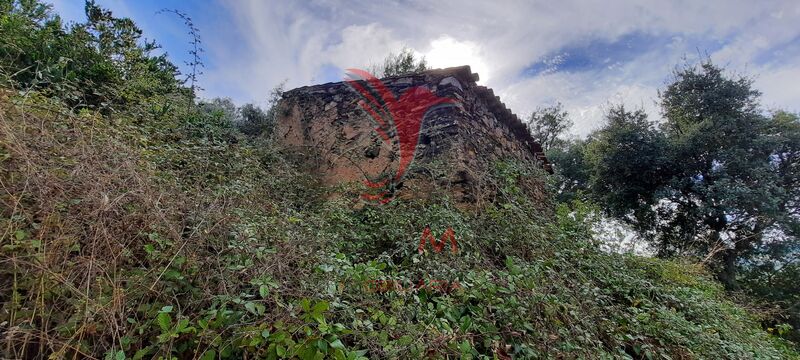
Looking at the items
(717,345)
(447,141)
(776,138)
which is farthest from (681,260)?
(776,138)

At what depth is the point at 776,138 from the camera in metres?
8.17

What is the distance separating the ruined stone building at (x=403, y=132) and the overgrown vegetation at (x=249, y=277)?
0.57 meters

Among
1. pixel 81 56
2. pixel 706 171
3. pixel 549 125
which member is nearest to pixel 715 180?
pixel 706 171

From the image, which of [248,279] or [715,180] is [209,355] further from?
[715,180]

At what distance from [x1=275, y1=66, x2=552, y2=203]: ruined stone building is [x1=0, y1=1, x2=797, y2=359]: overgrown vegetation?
571mm

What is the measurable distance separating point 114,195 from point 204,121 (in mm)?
2816

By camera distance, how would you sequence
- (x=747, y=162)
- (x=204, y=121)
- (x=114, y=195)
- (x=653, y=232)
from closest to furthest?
(x=114, y=195) → (x=204, y=121) → (x=747, y=162) → (x=653, y=232)

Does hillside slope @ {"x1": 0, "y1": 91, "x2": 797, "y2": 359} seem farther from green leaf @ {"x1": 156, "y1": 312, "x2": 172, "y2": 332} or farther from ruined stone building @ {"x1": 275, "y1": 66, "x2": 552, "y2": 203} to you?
ruined stone building @ {"x1": 275, "y1": 66, "x2": 552, "y2": 203}

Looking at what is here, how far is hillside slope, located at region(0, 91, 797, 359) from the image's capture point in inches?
51.6

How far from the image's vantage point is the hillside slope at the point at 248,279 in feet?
4.30

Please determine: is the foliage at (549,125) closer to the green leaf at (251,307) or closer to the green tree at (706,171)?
the green tree at (706,171)

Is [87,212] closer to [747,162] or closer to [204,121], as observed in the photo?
[204,121]

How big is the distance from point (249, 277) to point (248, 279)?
0.04ft

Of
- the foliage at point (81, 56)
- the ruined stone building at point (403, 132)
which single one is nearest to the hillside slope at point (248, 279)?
the ruined stone building at point (403, 132)
